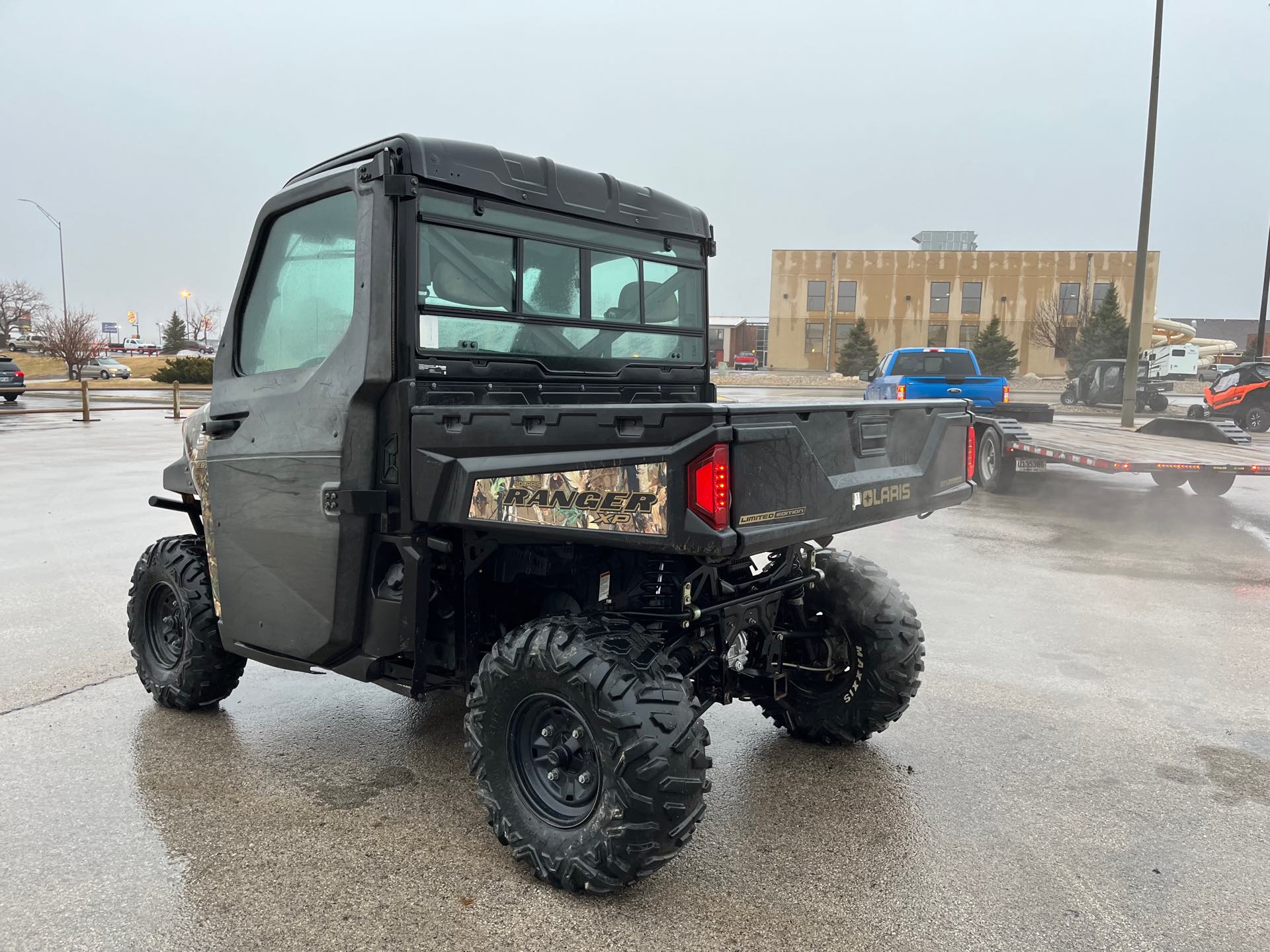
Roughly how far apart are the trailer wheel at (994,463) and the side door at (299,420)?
420 inches

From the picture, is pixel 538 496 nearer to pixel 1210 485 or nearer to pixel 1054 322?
pixel 1210 485

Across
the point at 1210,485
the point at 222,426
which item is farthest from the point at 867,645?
the point at 1210,485

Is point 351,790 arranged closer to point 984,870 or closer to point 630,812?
point 630,812

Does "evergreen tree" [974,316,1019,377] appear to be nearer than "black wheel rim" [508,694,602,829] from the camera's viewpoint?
No

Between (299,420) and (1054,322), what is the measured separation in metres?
60.3

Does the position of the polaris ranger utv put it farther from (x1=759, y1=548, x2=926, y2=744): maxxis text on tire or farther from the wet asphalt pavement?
the wet asphalt pavement

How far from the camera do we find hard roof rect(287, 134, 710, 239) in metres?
3.26

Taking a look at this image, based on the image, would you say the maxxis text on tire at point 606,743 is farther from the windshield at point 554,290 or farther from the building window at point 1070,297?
the building window at point 1070,297

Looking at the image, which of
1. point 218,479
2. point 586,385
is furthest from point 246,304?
point 586,385

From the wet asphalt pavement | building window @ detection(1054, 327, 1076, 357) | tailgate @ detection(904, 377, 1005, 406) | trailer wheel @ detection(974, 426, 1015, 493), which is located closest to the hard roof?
the wet asphalt pavement

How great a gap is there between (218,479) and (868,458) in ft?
8.56

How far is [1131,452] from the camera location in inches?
440

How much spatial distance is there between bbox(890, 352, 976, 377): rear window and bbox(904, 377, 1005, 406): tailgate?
168 centimetres

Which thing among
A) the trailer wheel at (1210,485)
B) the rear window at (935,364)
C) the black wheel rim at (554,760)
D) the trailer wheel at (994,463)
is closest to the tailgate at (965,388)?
the rear window at (935,364)
